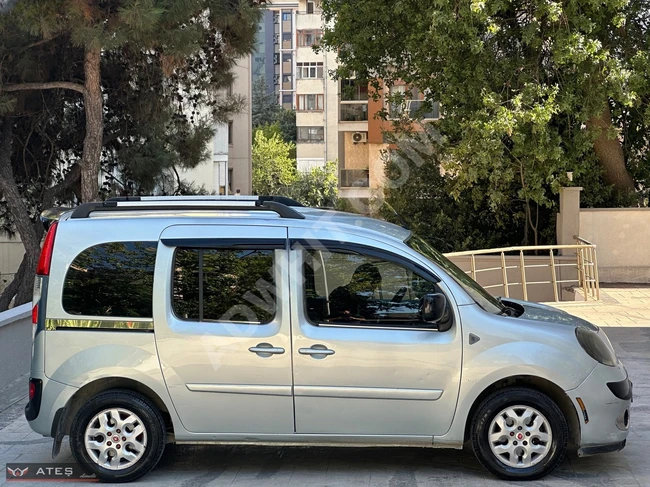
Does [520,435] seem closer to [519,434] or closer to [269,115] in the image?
[519,434]

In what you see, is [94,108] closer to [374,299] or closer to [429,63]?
[429,63]

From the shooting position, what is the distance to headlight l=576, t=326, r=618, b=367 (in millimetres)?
6238

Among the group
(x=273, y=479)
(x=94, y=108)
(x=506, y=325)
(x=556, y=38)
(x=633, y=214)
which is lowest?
(x=273, y=479)

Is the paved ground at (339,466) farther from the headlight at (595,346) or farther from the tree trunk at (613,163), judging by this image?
the tree trunk at (613,163)

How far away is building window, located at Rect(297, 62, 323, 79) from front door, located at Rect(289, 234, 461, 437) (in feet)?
208

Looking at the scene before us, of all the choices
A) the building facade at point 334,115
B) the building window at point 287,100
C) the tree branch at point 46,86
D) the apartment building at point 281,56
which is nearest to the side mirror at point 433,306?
the building facade at point 334,115

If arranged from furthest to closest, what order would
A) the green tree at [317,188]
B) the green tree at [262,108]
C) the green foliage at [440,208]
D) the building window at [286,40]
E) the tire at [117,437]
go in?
the building window at [286,40] → the green tree at [262,108] → the green tree at [317,188] → the green foliage at [440,208] → the tire at [117,437]

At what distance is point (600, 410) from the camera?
20.1 feet

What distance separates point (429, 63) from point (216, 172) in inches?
848

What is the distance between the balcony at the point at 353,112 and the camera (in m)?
48.6

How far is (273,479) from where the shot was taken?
633 cm

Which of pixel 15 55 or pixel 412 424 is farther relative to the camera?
pixel 15 55

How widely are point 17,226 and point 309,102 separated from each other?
169 feet

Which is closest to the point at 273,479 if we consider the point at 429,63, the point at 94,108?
the point at 94,108
